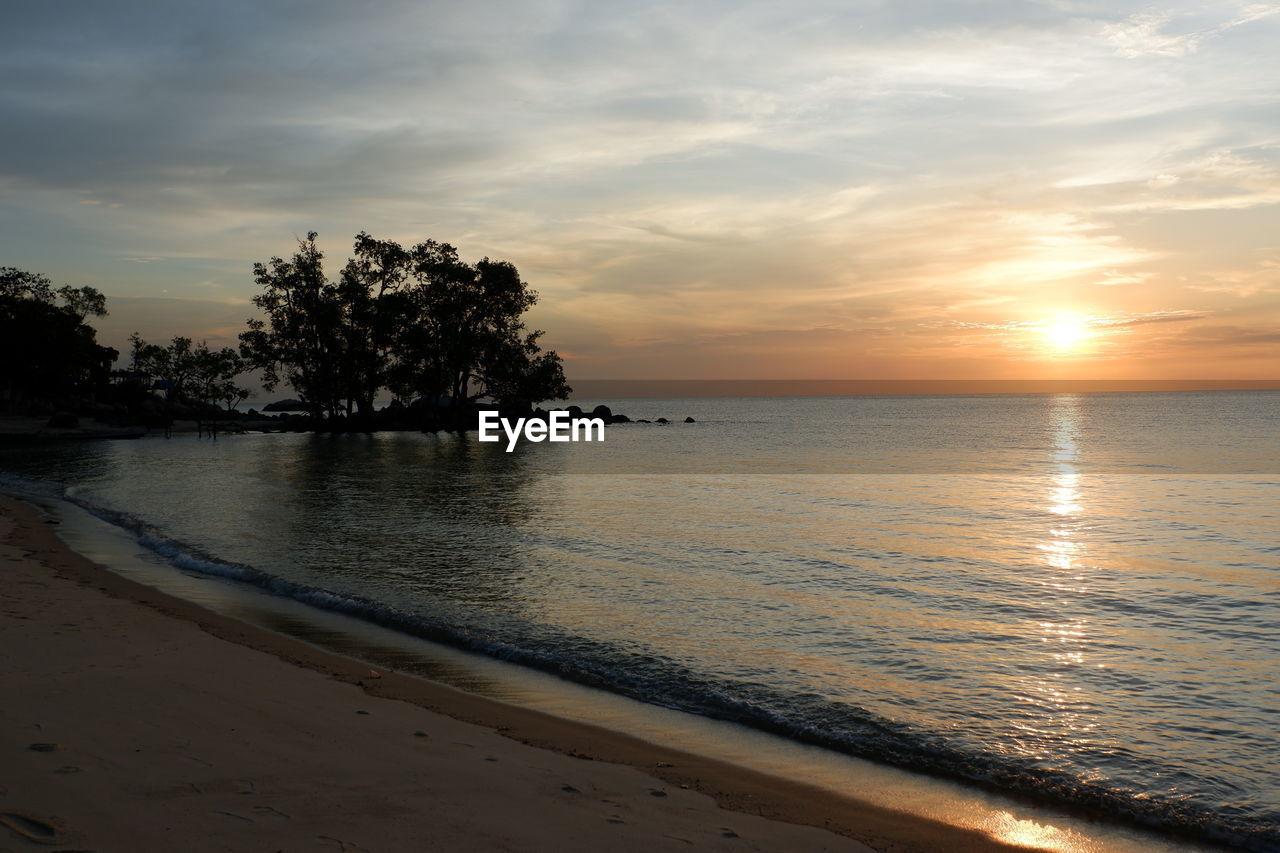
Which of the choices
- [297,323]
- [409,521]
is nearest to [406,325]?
[297,323]

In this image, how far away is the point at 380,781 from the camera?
6.45 m

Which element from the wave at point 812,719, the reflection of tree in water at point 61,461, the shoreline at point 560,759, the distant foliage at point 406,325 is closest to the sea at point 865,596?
the wave at point 812,719

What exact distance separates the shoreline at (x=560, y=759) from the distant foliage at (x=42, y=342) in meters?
87.7

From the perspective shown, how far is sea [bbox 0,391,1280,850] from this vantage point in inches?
331

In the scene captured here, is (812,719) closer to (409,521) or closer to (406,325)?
(409,521)

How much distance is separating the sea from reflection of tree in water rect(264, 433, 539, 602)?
0.47 ft

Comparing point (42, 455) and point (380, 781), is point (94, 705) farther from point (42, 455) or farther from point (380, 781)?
point (42, 455)

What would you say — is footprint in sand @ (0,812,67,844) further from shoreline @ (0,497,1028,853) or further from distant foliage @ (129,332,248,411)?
distant foliage @ (129,332,248,411)

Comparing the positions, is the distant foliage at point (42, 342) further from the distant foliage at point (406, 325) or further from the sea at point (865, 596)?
the sea at point (865, 596)

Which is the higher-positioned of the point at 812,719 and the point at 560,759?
the point at 560,759

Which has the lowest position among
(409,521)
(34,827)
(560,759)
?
(409,521)

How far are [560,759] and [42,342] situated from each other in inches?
3805

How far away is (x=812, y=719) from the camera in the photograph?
9.09 metres

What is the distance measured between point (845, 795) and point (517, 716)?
142 inches
